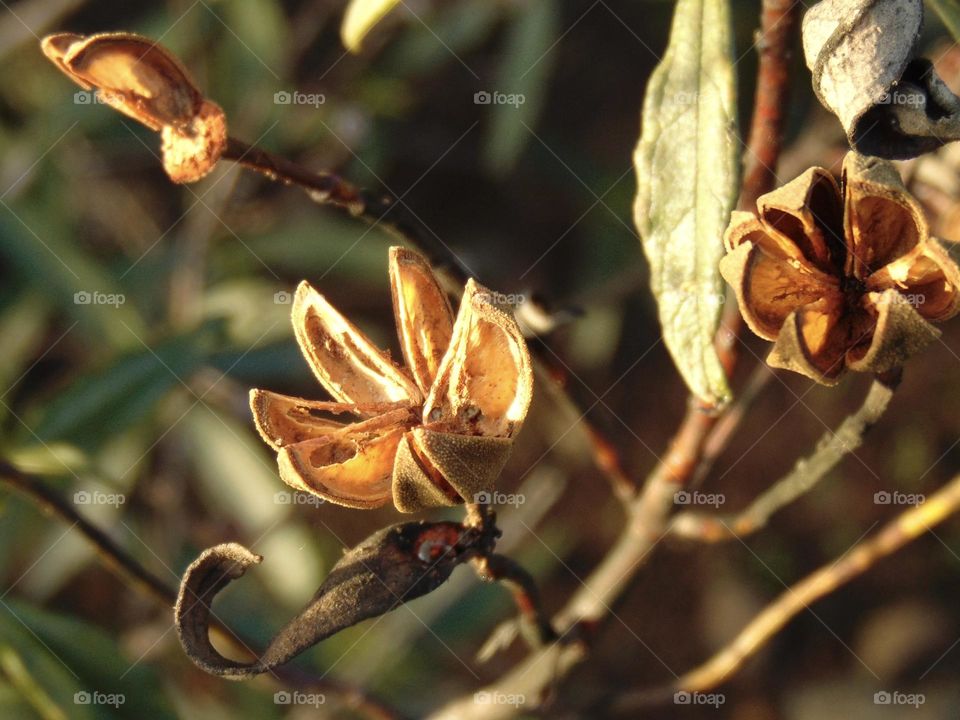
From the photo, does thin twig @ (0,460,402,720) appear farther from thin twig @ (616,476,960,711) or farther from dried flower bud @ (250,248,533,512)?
thin twig @ (616,476,960,711)

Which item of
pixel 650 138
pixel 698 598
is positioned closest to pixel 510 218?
pixel 698 598

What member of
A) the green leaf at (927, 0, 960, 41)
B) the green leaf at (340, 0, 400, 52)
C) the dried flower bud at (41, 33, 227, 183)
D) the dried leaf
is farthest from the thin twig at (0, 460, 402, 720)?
the green leaf at (927, 0, 960, 41)

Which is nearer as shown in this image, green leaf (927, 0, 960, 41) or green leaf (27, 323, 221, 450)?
green leaf (927, 0, 960, 41)

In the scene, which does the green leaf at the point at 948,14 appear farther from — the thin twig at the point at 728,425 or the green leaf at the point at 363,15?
the green leaf at the point at 363,15

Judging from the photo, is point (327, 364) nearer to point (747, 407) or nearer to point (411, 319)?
point (411, 319)

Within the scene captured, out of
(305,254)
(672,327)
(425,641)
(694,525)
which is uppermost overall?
(305,254)

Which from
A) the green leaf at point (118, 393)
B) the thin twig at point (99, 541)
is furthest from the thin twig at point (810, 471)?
the green leaf at point (118, 393)
